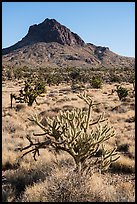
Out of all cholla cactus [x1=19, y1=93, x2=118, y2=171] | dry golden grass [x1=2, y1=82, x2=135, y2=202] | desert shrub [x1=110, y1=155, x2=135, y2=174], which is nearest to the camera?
dry golden grass [x1=2, y1=82, x2=135, y2=202]

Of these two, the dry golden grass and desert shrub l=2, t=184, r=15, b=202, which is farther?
desert shrub l=2, t=184, r=15, b=202

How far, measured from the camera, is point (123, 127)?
15055 millimetres

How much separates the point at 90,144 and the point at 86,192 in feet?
4.54

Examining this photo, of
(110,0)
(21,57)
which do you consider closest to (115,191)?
(110,0)

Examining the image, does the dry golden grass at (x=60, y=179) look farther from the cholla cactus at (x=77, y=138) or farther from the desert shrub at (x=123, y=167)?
the cholla cactus at (x=77, y=138)

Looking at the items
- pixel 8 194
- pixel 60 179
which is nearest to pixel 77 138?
pixel 60 179

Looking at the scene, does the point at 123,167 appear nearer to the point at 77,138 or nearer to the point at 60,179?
the point at 77,138

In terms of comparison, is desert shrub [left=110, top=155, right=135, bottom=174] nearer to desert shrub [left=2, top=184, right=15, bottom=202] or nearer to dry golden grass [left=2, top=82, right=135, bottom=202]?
dry golden grass [left=2, top=82, right=135, bottom=202]

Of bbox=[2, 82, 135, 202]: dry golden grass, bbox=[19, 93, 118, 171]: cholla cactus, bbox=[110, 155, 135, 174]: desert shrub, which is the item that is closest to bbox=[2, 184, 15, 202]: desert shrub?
bbox=[2, 82, 135, 202]: dry golden grass

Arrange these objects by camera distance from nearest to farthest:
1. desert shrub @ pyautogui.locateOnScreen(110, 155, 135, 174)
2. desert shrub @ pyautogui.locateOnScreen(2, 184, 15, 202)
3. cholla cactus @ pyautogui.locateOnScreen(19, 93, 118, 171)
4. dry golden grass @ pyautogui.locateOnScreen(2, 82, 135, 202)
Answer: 1. dry golden grass @ pyautogui.locateOnScreen(2, 82, 135, 202)
2. desert shrub @ pyautogui.locateOnScreen(2, 184, 15, 202)
3. cholla cactus @ pyautogui.locateOnScreen(19, 93, 118, 171)
4. desert shrub @ pyautogui.locateOnScreen(110, 155, 135, 174)

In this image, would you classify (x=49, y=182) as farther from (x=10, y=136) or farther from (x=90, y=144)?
(x=10, y=136)

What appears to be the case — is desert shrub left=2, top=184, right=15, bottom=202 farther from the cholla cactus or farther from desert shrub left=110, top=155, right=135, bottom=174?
desert shrub left=110, top=155, right=135, bottom=174

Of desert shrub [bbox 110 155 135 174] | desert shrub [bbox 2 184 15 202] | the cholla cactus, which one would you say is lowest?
desert shrub [bbox 2 184 15 202]

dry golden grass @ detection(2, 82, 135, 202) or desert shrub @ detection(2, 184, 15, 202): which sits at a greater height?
dry golden grass @ detection(2, 82, 135, 202)
